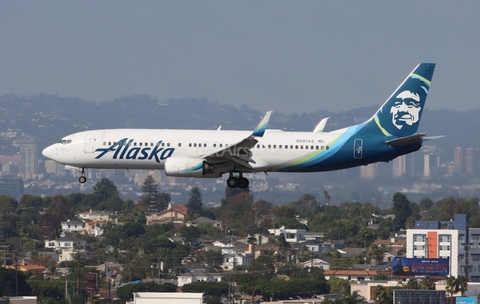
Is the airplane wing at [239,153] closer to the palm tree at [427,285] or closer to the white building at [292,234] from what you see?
the palm tree at [427,285]

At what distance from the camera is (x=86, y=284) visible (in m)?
120

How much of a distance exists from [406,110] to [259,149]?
9.75 m

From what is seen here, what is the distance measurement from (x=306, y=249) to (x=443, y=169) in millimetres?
41865

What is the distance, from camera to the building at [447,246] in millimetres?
145875

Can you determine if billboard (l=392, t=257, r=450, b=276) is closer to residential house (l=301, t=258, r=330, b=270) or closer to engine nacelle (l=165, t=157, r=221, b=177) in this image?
residential house (l=301, t=258, r=330, b=270)

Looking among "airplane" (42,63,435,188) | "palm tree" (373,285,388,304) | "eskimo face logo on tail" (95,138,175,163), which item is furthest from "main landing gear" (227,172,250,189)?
"palm tree" (373,285,388,304)

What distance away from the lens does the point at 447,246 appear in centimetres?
14750

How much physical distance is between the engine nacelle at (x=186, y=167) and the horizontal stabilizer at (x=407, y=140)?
11.2 m

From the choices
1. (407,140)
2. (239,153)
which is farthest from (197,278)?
(407,140)

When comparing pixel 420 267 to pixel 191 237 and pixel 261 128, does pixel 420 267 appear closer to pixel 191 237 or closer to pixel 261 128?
pixel 191 237

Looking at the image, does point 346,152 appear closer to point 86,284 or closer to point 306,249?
point 86,284

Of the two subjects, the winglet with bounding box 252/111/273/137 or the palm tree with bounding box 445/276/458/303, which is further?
the palm tree with bounding box 445/276/458/303

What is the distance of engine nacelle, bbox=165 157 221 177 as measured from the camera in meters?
61.8

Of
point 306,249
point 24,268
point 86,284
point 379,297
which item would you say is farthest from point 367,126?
point 306,249
